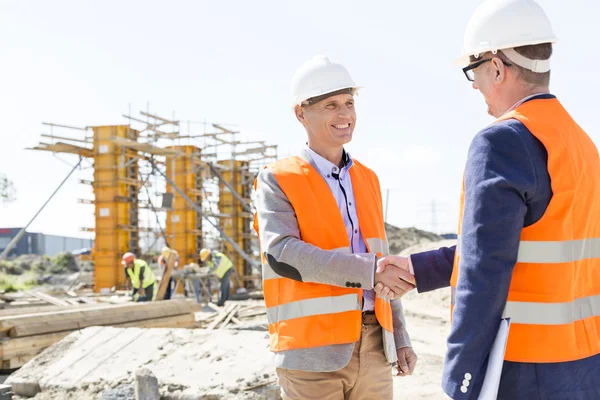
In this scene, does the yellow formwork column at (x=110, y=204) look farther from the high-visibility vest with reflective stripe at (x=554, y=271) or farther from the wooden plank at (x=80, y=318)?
the high-visibility vest with reflective stripe at (x=554, y=271)

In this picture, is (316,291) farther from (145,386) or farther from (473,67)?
(145,386)

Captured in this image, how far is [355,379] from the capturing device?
8.84 feet

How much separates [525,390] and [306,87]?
5.41ft

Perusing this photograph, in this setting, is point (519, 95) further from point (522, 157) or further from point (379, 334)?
point (379, 334)

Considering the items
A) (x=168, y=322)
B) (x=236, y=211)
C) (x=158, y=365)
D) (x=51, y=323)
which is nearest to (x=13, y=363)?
(x=51, y=323)

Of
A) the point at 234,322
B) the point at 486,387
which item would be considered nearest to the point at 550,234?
the point at 486,387

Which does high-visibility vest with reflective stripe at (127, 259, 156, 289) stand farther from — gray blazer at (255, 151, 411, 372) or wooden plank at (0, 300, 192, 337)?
gray blazer at (255, 151, 411, 372)

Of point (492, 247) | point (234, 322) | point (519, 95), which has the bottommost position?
point (234, 322)

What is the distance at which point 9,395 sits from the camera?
600 centimetres

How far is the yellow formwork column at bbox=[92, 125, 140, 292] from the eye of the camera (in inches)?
976

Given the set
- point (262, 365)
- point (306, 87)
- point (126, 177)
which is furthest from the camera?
point (126, 177)

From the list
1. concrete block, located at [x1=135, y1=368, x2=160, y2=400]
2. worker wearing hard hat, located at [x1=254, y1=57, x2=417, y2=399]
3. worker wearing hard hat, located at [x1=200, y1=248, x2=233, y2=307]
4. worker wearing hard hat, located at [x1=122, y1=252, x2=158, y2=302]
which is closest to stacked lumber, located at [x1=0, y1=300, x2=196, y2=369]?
concrete block, located at [x1=135, y1=368, x2=160, y2=400]

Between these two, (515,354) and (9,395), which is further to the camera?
(9,395)

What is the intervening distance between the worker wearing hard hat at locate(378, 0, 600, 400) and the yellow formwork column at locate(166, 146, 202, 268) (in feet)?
86.7
